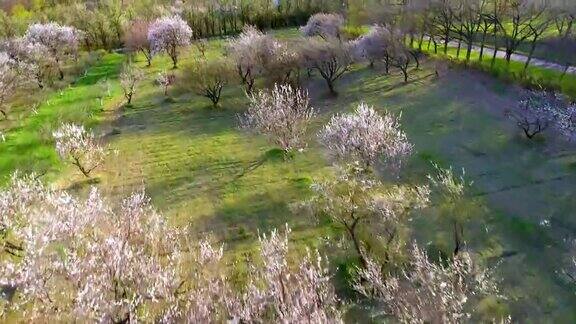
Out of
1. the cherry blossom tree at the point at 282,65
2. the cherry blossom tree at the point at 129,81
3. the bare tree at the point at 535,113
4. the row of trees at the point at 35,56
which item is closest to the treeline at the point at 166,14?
the row of trees at the point at 35,56

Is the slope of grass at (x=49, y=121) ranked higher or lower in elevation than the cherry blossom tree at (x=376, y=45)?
lower

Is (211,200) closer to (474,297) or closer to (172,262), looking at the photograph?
(172,262)

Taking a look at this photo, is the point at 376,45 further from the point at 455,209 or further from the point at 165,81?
the point at 455,209

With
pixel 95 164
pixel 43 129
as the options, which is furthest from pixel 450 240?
pixel 43 129

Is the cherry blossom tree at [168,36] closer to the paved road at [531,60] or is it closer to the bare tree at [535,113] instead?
the paved road at [531,60]

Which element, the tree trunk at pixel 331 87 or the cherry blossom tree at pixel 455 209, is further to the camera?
the tree trunk at pixel 331 87
